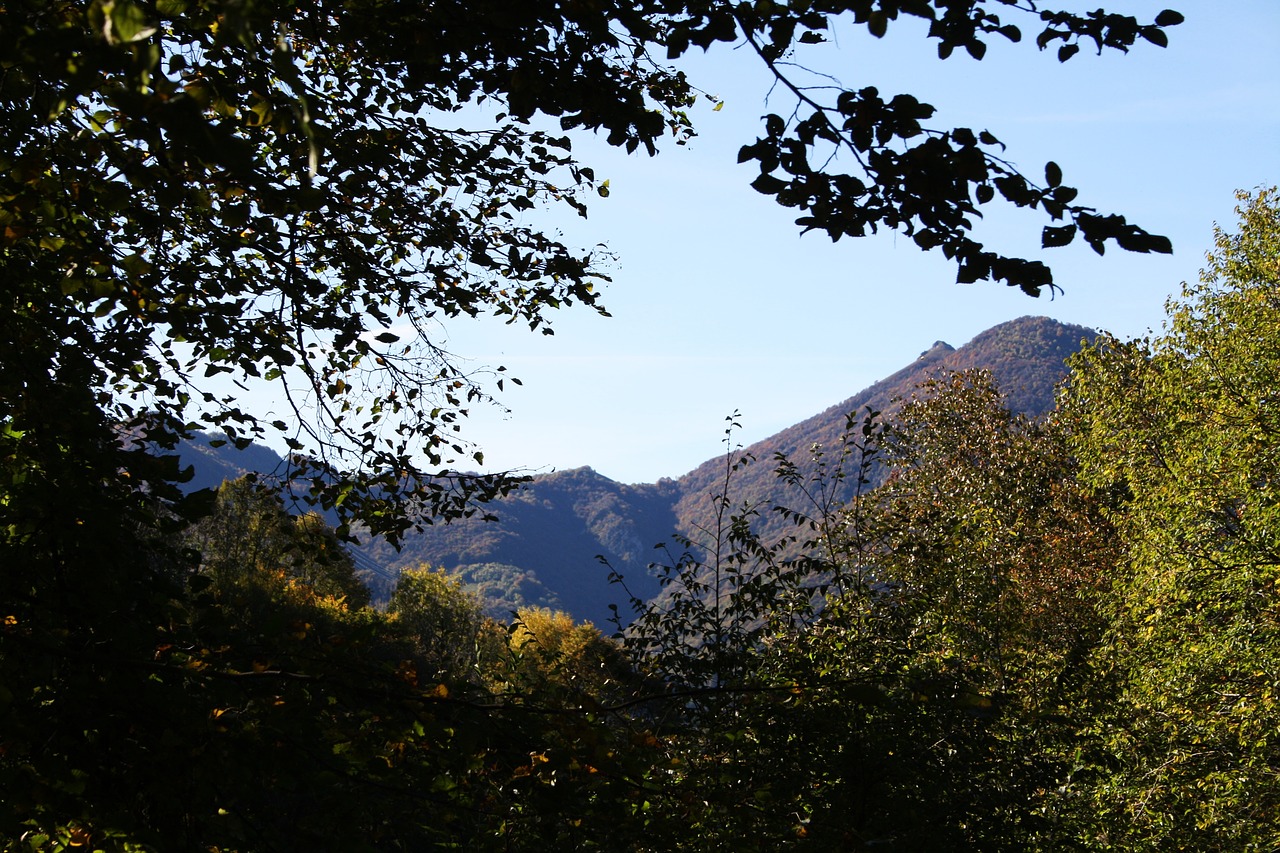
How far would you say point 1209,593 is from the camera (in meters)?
13.9

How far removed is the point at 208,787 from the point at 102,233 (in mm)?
2826

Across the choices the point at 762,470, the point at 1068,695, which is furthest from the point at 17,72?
the point at 762,470

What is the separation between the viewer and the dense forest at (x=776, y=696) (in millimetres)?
2906

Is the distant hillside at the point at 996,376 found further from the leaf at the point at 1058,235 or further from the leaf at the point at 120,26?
the leaf at the point at 120,26

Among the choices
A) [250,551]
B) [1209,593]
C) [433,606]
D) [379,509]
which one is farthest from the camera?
[433,606]

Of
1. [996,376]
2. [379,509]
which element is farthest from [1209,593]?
[996,376]

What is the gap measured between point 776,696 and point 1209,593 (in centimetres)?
1051

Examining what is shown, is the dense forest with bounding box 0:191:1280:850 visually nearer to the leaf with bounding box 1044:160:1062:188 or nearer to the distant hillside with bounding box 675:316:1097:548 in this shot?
the leaf with bounding box 1044:160:1062:188

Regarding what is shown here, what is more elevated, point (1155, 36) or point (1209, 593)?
point (1155, 36)

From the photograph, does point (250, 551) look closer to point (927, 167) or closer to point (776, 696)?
point (776, 696)

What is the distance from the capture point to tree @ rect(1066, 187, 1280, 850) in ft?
41.5

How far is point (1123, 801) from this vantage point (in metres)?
13.2

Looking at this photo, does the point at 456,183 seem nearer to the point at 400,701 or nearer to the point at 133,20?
the point at 400,701

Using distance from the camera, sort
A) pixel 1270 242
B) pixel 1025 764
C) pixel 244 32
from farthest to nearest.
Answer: pixel 1270 242, pixel 1025 764, pixel 244 32
